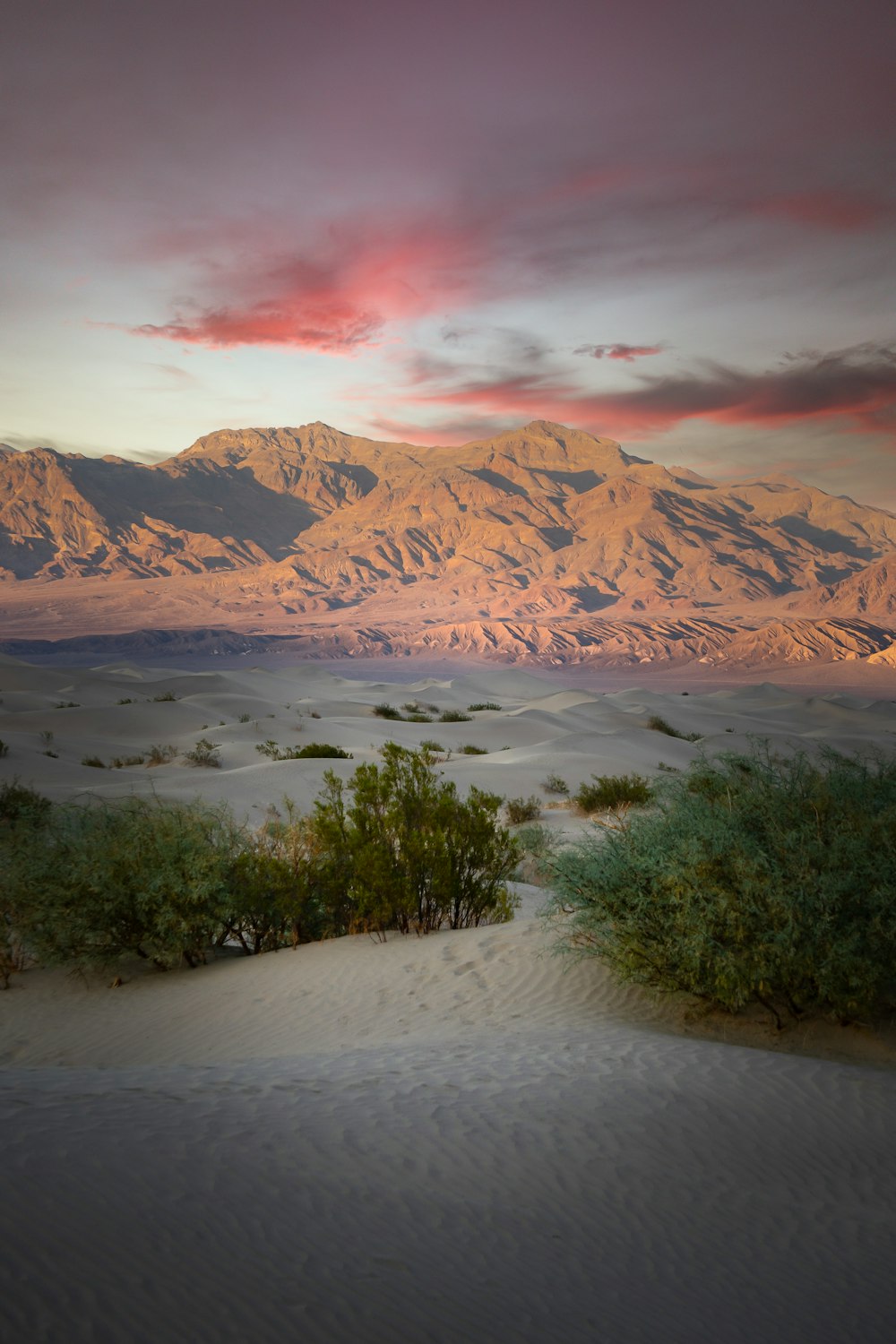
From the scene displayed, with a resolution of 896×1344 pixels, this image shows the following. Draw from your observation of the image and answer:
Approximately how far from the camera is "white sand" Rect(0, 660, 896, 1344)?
345 cm

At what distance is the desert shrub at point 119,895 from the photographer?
10.2m

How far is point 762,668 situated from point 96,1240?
14253 centimetres

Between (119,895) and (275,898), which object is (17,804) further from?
(275,898)

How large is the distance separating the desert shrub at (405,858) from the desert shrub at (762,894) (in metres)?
2.89

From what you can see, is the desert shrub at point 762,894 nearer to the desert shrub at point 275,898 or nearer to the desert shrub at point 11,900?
the desert shrub at point 275,898

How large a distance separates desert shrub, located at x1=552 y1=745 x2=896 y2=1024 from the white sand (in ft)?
1.70

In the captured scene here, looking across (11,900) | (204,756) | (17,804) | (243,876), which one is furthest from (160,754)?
(243,876)

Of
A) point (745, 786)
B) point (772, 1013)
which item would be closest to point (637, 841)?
point (745, 786)

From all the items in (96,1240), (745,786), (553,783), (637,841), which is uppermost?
(745,786)

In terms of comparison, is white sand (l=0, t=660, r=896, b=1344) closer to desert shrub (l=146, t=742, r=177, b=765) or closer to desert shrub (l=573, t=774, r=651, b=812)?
desert shrub (l=573, t=774, r=651, b=812)

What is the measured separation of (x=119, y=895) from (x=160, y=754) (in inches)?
838

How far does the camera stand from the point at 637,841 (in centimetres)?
849

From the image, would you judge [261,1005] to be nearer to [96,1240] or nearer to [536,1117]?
[536,1117]

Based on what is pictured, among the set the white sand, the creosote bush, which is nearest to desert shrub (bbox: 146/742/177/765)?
the creosote bush
